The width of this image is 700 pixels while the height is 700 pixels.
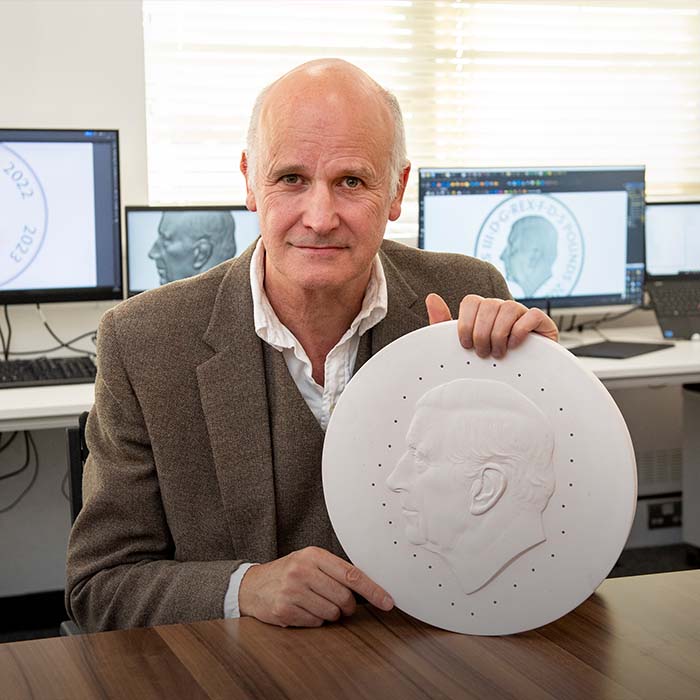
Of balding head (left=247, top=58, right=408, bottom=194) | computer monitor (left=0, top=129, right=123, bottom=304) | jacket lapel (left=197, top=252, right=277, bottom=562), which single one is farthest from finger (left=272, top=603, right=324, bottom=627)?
computer monitor (left=0, top=129, right=123, bottom=304)

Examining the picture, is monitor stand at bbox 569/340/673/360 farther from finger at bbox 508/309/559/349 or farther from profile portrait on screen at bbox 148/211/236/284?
finger at bbox 508/309/559/349

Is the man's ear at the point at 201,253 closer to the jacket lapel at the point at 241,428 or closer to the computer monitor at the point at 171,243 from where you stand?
the computer monitor at the point at 171,243

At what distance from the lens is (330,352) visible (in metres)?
1.59

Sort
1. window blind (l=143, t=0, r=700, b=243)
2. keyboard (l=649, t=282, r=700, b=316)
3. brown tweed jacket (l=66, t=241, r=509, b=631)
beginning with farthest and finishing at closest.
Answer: keyboard (l=649, t=282, r=700, b=316) < window blind (l=143, t=0, r=700, b=243) < brown tweed jacket (l=66, t=241, r=509, b=631)

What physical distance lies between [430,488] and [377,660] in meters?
0.20

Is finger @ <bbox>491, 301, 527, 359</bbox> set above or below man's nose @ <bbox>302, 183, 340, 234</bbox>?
below

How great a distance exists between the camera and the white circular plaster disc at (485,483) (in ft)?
3.74

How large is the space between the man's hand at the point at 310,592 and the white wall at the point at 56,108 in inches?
83.9

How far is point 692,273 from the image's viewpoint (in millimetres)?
3646

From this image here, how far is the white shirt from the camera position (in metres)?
1.56

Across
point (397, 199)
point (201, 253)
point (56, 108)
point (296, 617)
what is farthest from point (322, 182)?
point (56, 108)

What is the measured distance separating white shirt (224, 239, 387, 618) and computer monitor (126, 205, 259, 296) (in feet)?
4.98

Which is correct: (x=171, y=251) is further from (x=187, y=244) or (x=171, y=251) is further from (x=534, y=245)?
(x=534, y=245)

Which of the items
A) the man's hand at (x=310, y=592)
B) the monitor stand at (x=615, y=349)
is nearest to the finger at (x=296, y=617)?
the man's hand at (x=310, y=592)
